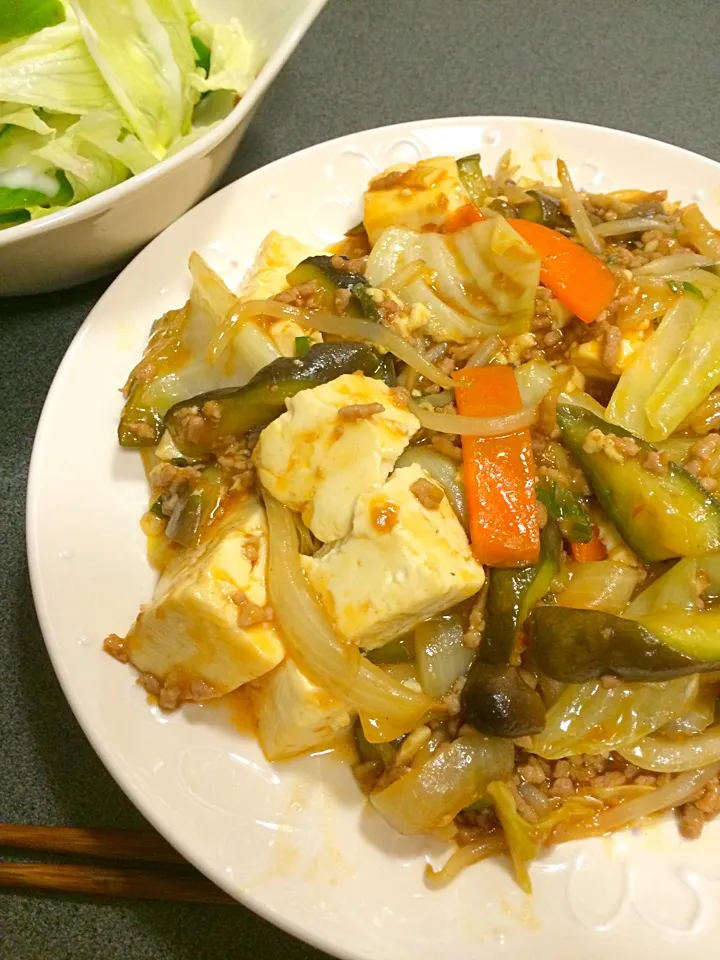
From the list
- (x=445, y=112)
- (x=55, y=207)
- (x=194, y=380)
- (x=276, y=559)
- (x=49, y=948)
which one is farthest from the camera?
(x=445, y=112)

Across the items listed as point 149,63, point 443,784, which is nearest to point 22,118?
point 149,63

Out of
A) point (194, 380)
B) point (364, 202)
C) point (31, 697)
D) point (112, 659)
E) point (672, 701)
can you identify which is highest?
point (364, 202)

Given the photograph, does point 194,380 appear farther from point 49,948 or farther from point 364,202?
point 49,948

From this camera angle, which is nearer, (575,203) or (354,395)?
(354,395)

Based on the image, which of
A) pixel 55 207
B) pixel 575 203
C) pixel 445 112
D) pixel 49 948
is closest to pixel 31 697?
pixel 49 948

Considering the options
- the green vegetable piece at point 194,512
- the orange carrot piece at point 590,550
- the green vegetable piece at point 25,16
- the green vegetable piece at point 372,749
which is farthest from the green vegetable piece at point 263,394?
the green vegetable piece at point 25,16

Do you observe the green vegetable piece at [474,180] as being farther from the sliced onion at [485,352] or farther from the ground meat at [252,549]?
the ground meat at [252,549]

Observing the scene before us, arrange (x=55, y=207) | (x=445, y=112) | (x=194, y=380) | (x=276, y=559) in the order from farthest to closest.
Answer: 1. (x=445, y=112)
2. (x=55, y=207)
3. (x=194, y=380)
4. (x=276, y=559)
